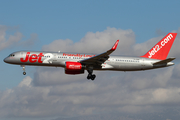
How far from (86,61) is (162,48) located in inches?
611

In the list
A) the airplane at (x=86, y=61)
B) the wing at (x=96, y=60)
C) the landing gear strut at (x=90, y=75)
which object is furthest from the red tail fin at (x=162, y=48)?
the landing gear strut at (x=90, y=75)

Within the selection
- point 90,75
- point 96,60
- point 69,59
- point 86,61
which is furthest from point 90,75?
point 69,59

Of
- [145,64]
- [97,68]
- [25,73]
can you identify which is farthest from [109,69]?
[25,73]

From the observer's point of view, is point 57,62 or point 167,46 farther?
point 167,46

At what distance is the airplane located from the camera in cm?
4800

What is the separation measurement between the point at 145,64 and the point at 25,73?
20.8 m

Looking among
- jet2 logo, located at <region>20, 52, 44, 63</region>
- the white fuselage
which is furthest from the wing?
jet2 logo, located at <region>20, 52, 44, 63</region>

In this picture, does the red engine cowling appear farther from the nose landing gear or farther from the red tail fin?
the red tail fin

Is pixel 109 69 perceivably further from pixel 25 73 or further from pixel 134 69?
pixel 25 73

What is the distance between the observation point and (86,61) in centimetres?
4803

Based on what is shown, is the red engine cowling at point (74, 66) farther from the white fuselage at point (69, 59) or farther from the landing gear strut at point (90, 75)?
the landing gear strut at point (90, 75)

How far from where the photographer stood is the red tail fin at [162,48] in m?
53.2

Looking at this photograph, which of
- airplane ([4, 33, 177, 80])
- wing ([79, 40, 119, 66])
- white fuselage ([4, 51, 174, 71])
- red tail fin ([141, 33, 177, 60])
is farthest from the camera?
red tail fin ([141, 33, 177, 60])

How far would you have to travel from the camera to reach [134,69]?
168 feet
